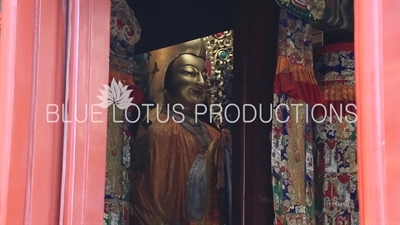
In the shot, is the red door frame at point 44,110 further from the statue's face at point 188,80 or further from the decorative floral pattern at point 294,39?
the statue's face at point 188,80

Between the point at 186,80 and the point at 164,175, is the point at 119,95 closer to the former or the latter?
the point at 164,175

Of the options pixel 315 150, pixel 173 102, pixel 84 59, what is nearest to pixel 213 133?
pixel 173 102

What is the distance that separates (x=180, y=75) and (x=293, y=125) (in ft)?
4.82

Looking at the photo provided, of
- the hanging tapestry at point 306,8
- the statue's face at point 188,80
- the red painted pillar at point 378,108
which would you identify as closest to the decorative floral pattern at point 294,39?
the hanging tapestry at point 306,8

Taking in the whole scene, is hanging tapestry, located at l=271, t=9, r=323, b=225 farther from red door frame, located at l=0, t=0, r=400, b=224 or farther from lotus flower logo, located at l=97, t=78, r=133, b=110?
red door frame, located at l=0, t=0, r=400, b=224

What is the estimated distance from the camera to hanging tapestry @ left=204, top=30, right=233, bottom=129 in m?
3.69

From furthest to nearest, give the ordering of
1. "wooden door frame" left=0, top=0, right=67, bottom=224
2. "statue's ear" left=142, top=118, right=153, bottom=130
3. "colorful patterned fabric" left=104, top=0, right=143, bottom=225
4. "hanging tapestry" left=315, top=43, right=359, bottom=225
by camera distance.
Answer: "statue's ear" left=142, top=118, right=153, bottom=130
"hanging tapestry" left=315, top=43, right=359, bottom=225
"colorful patterned fabric" left=104, top=0, right=143, bottom=225
"wooden door frame" left=0, top=0, right=67, bottom=224

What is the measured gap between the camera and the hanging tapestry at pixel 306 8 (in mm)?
2287

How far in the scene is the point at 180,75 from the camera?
3.89m

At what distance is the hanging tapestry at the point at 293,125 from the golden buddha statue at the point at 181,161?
29.2 inches

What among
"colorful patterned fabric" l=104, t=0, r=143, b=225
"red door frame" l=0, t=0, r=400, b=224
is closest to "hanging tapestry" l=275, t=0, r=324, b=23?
"colorful patterned fabric" l=104, t=0, r=143, b=225

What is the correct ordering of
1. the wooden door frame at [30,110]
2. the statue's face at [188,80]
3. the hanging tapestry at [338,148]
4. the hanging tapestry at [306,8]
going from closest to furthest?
the wooden door frame at [30,110] → the hanging tapestry at [306,8] → the hanging tapestry at [338,148] → the statue's face at [188,80]

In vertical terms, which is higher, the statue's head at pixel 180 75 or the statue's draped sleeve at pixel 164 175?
the statue's head at pixel 180 75

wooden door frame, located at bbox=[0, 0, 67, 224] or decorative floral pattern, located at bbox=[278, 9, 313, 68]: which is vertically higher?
decorative floral pattern, located at bbox=[278, 9, 313, 68]
